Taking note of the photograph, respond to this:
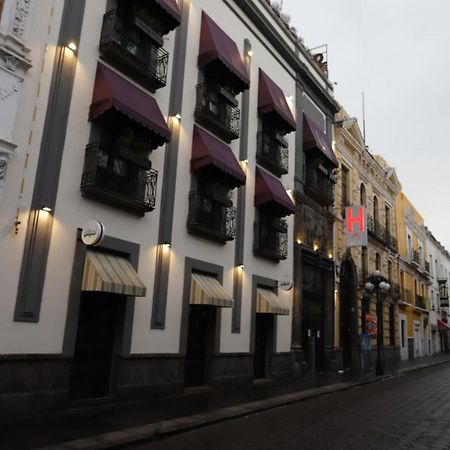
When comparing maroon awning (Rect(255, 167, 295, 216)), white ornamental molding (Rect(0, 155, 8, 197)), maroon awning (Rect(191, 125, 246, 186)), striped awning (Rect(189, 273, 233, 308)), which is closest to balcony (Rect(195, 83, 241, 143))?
maroon awning (Rect(191, 125, 246, 186))

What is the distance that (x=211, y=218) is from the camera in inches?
580

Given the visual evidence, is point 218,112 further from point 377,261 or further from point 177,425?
point 377,261

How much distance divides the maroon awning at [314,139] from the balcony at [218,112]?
5.59 m

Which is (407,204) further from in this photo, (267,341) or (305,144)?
(267,341)

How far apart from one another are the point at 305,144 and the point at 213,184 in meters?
7.83

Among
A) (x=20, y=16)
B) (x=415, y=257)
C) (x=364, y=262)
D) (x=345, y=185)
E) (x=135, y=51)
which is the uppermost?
(x=345, y=185)

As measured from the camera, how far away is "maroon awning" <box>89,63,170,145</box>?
10.8 m

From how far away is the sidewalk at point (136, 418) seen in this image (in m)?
7.30

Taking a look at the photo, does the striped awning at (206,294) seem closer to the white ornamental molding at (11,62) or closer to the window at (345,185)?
the white ornamental molding at (11,62)

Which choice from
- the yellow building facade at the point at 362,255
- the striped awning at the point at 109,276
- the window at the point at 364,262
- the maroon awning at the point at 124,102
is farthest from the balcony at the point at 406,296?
the striped awning at the point at 109,276

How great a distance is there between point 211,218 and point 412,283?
29.2 m

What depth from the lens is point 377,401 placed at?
12883mm

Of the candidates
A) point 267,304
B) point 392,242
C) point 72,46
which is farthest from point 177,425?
point 392,242

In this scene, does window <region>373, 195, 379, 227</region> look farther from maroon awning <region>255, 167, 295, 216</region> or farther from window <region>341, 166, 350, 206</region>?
maroon awning <region>255, 167, 295, 216</region>
